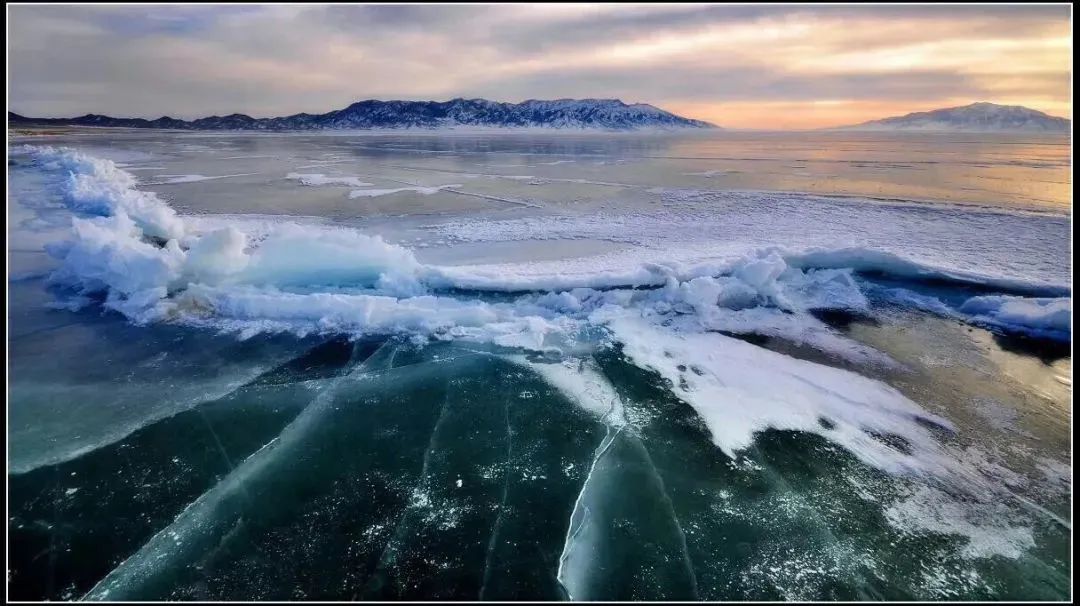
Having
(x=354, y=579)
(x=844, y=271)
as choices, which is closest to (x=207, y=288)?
(x=354, y=579)

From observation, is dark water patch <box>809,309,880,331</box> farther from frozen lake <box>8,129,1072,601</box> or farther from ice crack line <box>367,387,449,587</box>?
ice crack line <box>367,387,449,587</box>

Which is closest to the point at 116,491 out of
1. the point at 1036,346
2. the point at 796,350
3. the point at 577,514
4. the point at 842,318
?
the point at 577,514

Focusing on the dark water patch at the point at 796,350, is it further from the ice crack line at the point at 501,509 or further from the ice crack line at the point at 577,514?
the ice crack line at the point at 501,509

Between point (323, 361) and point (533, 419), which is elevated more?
point (323, 361)

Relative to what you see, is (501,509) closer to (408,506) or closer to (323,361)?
(408,506)

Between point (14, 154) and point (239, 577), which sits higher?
point (14, 154)

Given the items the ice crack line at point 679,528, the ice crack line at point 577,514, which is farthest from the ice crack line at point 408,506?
the ice crack line at point 679,528

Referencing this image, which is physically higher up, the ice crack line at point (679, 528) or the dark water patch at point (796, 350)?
the dark water patch at point (796, 350)

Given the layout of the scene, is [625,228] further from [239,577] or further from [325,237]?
[239,577]
